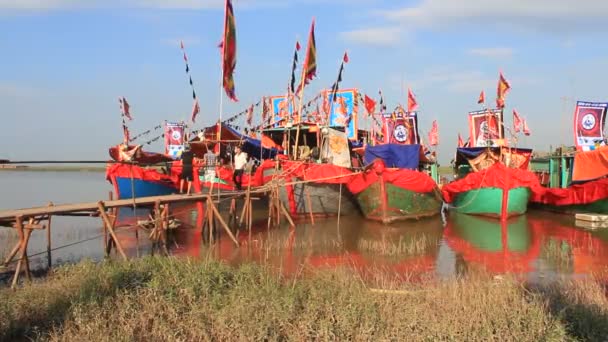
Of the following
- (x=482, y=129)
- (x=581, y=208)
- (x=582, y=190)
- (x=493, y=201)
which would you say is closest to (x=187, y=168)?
(x=493, y=201)

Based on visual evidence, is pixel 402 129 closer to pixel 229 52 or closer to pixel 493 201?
pixel 493 201

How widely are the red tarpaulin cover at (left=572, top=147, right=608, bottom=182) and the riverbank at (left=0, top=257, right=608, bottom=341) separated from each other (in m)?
11.8

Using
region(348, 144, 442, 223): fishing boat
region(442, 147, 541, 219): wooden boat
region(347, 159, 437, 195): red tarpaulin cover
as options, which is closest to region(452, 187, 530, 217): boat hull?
region(442, 147, 541, 219): wooden boat

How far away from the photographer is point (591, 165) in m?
16.8

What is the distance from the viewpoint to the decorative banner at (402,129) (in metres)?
21.6

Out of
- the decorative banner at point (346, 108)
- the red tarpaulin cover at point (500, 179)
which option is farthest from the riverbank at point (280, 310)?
the decorative banner at point (346, 108)

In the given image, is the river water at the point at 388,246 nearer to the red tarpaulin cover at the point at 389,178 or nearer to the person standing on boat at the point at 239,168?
the red tarpaulin cover at the point at 389,178

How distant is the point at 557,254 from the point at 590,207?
8.09m

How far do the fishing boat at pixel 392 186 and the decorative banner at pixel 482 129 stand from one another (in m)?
4.64

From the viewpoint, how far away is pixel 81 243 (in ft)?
40.2

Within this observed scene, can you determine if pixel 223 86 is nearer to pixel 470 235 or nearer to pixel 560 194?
pixel 470 235

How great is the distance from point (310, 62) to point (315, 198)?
4.38 meters

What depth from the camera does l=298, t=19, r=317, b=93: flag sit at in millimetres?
→ 14617

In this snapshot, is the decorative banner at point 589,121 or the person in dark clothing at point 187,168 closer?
the person in dark clothing at point 187,168
